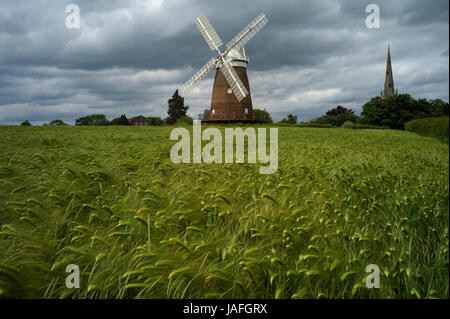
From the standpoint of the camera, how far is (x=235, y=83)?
116 feet

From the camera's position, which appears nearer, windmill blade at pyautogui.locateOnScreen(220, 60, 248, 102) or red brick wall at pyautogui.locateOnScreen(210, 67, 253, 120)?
windmill blade at pyautogui.locateOnScreen(220, 60, 248, 102)

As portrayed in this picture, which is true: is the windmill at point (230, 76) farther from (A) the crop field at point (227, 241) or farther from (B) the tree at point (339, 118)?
(B) the tree at point (339, 118)

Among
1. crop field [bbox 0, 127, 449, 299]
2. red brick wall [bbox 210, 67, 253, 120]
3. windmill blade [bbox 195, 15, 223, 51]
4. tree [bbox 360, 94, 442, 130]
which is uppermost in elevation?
windmill blade [bbox 195, 15, 223, 51]

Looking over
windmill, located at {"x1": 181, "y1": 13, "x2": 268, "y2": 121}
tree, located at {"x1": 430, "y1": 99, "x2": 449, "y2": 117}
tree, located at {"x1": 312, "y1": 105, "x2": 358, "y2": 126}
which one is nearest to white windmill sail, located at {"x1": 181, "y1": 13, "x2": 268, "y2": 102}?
windmill, located at {"x1": 181, "y1": 13, "x2": 268, "y2": 121}

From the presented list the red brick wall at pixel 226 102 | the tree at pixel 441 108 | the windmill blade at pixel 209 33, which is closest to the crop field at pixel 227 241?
the tree at pixel 441 108

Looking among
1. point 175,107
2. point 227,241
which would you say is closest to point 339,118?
point 175,107

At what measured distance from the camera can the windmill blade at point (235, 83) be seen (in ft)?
116

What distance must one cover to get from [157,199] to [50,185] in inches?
86.3

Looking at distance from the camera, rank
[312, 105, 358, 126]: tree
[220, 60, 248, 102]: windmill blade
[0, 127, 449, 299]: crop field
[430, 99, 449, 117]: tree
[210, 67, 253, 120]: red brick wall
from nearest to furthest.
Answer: [430, 99, 449, 117]: tree → [0, 127, 449, 299]: crop field → [220, 60, 248, 102]: windmill blade → [210, 67, 253, 120]: red brick wall → [312, 105, 358, 126]: tree

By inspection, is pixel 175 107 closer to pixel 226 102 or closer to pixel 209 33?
pixel 209 33

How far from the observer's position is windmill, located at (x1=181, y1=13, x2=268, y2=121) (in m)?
36.0

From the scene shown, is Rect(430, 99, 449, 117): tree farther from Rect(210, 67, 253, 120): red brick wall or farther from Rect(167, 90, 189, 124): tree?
Rect(167, 90, 189, 124): tree
